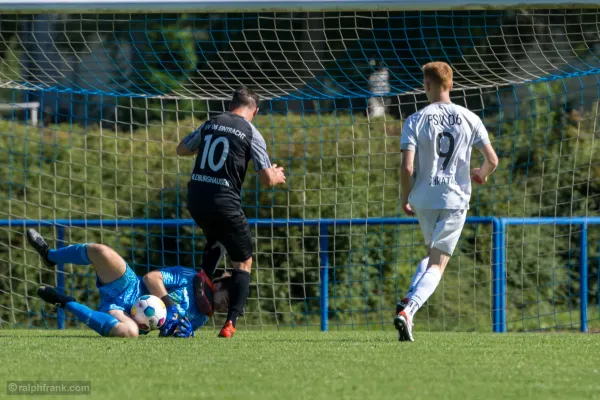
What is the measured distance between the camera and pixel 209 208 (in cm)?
641

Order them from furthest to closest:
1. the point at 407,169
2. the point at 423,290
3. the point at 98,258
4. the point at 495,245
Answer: the point at 495,245 → the point at 98,258 → the point at 407,169 → the point at 423,290

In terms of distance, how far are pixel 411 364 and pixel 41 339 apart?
8.79 feet

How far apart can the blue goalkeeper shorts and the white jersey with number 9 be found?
1857 millimetres

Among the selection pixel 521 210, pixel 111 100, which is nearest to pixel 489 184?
pixel 521 210

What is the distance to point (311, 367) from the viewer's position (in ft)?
15.1

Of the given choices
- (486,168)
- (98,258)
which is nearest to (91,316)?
(98,258)

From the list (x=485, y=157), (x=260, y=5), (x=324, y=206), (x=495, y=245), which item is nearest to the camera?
(x=485, y=157)

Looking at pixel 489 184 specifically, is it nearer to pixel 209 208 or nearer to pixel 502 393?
pixel 209 208

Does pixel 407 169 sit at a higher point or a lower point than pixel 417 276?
higher

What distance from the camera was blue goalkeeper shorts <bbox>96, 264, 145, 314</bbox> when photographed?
642cm

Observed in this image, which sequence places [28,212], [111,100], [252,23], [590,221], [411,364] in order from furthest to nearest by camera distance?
[111,100] → [252,23] → [28,212] → [590,221] → [411,364]

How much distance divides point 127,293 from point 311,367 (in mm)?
2180

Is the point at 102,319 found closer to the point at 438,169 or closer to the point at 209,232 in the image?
the point at 209,232

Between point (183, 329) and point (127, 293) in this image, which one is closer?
point (183, 329)
